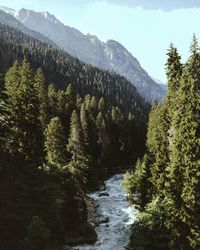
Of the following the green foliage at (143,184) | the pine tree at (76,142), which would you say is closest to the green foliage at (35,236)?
the green foliage at (143,184)

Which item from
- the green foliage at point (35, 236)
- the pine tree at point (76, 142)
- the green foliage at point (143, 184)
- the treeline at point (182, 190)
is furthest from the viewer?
the pine tree at point (76, 142)

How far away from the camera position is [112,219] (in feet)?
180

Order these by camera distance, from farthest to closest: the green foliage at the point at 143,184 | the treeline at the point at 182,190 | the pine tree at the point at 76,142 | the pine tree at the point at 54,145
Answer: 1. the pine tree at the point at 76,142
2. the pine tree at the point at 54,145
3. the green foliage at the point at 143,184
4. the treeline at the point at 182,190

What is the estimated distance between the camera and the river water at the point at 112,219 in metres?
44.4

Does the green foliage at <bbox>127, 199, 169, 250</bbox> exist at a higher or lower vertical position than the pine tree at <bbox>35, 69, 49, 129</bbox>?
lower

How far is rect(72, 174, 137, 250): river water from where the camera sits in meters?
44.4

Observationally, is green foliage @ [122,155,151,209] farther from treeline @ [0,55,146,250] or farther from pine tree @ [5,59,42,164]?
pine tree @ [5,59,42,164]

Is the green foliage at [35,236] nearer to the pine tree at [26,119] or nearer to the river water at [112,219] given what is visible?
the river water at [112,219]

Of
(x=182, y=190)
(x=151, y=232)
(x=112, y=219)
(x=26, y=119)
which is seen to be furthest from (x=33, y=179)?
(x=112, y=219)

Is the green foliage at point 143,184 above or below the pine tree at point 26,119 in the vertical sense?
below

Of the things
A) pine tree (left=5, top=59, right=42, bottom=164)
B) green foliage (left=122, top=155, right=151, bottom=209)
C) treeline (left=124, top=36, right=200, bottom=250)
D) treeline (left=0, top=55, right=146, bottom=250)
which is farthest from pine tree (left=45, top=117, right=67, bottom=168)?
treeline (left=124, top=36, right=200, bottom=250)

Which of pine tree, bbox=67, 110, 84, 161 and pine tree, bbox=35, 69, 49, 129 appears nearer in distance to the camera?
pine tree, bbox=67, 110, 84, 161

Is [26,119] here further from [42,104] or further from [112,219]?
[42,104]

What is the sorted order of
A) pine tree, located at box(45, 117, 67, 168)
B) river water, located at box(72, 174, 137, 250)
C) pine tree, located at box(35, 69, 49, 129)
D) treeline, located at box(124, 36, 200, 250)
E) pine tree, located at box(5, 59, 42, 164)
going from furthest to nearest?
pine tree, located at box(35, 69, 49, 129)
pine tree, located at box(45, 117, 67, 168)
pine tree, located at box(5, 59, 42, 164)
river water, located at box(72, 174, 137, 250)
treeline, located at box(124, 36, 200, 250)
